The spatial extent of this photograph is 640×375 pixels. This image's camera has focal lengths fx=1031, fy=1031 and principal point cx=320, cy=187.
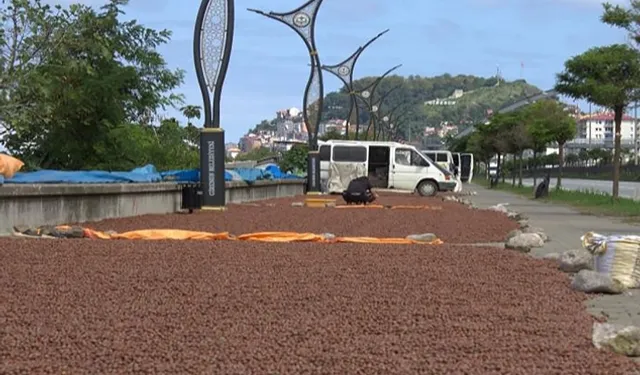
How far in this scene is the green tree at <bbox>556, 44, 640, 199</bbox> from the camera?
31984 millimetres

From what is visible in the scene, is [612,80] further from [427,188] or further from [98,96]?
[98,96]

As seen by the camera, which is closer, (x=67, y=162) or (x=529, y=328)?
(x=529, y=328)

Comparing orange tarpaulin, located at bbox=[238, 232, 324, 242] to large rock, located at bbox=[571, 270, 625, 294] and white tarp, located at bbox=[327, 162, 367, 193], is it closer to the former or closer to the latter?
large rock, located at bbox=[571, 270, 625, 294]

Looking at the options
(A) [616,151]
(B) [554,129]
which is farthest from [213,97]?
(B) [554,129]

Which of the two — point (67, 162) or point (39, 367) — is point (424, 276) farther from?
point (67, 162)

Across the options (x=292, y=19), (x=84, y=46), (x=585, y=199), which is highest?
(x=292, y=19)

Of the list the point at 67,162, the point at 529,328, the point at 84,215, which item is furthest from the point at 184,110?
the point at 529,328

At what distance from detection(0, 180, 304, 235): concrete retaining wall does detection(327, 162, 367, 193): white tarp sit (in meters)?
21.8

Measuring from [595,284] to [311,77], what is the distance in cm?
3305

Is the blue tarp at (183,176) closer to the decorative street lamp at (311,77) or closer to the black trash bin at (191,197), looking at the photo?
the black trash bin at (191,197)

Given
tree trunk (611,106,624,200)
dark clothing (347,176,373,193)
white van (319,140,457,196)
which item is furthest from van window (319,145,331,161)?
dark clothing (347,176,373,193)

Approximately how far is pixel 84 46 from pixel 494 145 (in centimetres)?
6276

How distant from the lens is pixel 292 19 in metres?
40.2

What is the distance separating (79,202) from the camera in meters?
17.4
